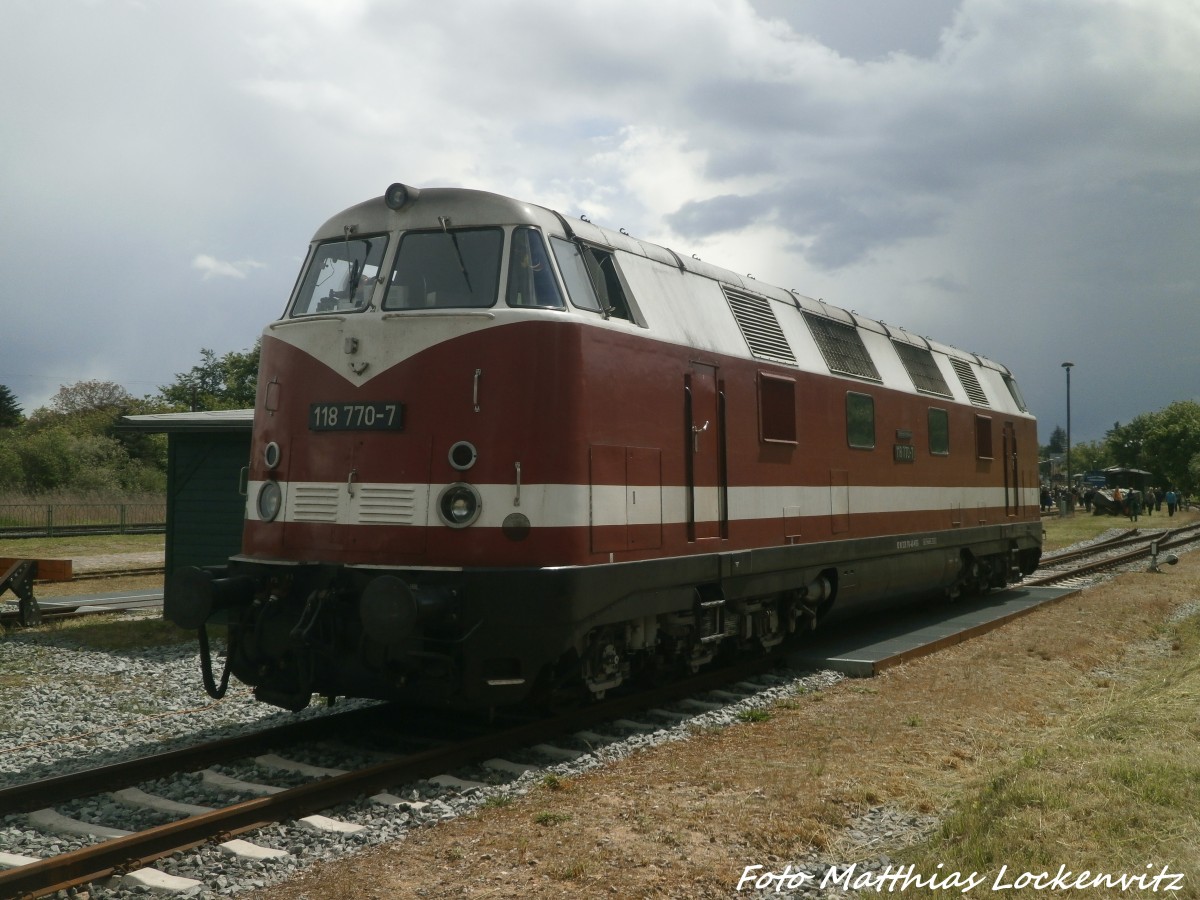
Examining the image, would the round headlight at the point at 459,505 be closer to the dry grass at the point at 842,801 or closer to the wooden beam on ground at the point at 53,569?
the dry grass at the point at 842,801

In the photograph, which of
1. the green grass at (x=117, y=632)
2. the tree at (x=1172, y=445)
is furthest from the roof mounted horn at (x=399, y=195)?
the tree at (x=1172, y=445)

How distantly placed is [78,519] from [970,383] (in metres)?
30.4

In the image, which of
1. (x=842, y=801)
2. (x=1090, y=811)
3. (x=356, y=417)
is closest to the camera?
(x=1090, y=811)

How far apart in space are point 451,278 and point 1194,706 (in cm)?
640

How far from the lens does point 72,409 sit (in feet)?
245

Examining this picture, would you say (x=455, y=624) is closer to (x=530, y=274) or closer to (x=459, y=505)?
(x=459, y=505)

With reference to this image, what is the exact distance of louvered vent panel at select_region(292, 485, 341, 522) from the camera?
25.2 feet

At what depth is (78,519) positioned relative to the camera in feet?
117

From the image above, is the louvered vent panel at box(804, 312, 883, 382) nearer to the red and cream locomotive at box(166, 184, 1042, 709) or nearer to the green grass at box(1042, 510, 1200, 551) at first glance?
the red and cream locomotive at box(166, 184, 1042, 709)

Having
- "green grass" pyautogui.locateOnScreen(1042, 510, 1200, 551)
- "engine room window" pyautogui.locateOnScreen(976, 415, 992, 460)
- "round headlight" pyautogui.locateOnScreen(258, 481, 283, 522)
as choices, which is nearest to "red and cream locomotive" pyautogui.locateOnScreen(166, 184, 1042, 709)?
"round headlight" pyautogui.locateOnScreen(258, 481, 283, 522)

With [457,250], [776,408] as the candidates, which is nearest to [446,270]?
[457,250]

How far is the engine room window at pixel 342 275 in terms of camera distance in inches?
321

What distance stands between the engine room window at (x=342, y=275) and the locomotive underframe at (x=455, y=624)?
2.07 m

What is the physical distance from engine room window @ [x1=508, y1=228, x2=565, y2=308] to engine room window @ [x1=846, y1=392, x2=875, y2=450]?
205 inches
